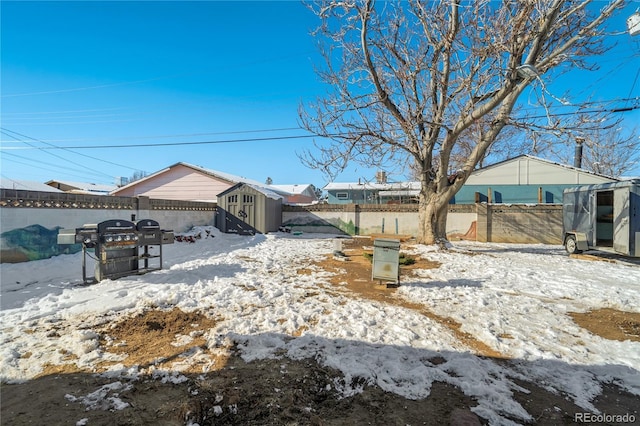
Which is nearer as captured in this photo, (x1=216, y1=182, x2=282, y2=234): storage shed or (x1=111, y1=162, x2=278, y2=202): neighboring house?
(x1=216, y1=182, x2=282, y2=234): storage shed

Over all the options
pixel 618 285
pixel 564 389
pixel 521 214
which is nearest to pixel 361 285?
pixel 564 389

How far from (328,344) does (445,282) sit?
4.08 metres

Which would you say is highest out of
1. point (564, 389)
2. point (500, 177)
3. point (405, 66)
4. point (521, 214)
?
point (405, 66)

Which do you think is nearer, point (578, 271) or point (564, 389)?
point (564, 389)

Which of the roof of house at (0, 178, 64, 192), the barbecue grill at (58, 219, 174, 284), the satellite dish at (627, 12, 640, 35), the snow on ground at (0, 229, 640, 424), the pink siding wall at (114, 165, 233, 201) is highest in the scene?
the satellite dish at (627, 12, 640, 35)

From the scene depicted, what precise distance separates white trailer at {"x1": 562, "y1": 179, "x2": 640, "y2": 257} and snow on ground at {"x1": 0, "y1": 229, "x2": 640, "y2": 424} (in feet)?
6.86

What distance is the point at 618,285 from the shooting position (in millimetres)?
6641

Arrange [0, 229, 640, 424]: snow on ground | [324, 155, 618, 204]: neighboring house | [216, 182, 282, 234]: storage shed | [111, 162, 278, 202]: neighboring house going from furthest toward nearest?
[111, 162, 278, 202]: neighboring house, [324, 155, 618, 204]: neighboring house, [216, 182, 282, 234]: storage shed, [0, 229, 640, 424]: snow on ground

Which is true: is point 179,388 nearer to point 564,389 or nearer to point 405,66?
point 564,389

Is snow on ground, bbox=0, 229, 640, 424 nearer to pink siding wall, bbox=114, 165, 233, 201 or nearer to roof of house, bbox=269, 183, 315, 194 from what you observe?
pink siding wall, bbox=114, 165, 233, 201

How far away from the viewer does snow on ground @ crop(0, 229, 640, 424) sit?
2994 millimetres

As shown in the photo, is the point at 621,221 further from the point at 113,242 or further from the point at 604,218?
the point at 113,242

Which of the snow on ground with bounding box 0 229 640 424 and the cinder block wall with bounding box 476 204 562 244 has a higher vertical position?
the cinder block wall with bounding box 476 204 562 244

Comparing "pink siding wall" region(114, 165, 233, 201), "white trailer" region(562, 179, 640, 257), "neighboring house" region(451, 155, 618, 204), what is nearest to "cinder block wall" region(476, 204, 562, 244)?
"white trailer" region(562, 179, 640, 257)
